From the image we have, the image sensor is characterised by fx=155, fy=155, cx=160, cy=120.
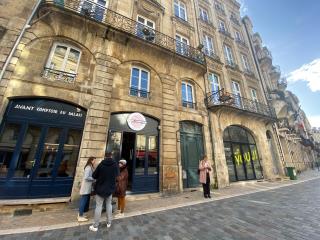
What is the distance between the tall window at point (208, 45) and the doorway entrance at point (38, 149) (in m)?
11.4

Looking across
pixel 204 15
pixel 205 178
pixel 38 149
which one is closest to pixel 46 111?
pixel 38 149

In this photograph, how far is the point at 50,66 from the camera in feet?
20.9

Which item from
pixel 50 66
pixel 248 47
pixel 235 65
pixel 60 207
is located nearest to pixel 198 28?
pixel 235 65

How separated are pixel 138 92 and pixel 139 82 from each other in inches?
24.8

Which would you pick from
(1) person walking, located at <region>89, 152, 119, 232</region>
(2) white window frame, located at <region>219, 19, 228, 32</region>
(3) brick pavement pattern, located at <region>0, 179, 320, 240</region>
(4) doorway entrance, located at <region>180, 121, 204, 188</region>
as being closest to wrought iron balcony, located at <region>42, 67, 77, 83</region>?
(1) person walking, located at <region>89, 152, 119, 232</region>

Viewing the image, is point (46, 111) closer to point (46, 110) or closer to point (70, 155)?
point (46, 110)

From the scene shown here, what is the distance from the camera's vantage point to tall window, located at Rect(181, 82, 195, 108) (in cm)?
990

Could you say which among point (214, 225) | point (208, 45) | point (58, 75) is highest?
point (208, 45)

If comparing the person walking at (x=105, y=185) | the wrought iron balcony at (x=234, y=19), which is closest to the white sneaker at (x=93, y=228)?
the person walking at (x=105, y=185)

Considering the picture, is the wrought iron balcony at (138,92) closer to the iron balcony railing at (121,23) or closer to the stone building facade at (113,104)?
the stone building facade at (113,104)

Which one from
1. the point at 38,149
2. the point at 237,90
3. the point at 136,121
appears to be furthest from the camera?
the point at 237,90

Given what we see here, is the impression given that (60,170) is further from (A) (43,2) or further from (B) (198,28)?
(B) (198,28)

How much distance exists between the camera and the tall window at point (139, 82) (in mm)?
8039

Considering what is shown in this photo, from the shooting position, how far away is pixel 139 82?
8.33 meters
